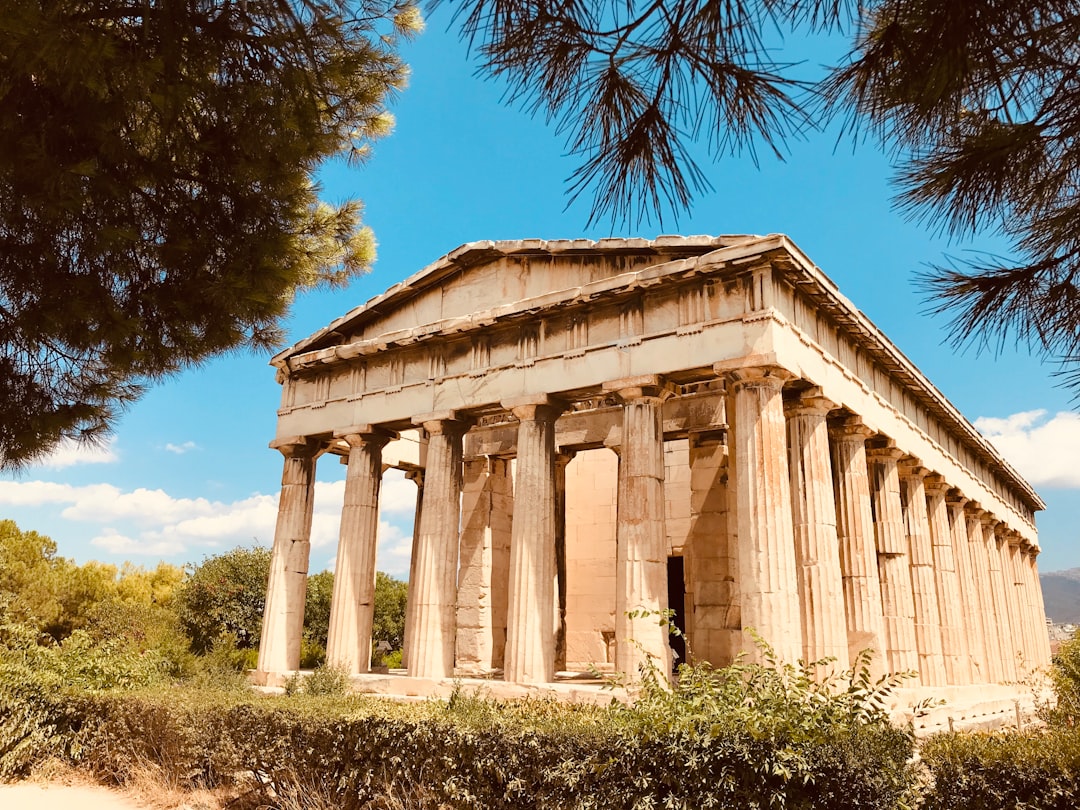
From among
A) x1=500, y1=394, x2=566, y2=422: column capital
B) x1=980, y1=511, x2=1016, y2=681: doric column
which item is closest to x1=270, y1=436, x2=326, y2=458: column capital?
x1=500, y1=394, x2=566, y2=422: column capital

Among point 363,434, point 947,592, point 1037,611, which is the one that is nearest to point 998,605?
point 947,592

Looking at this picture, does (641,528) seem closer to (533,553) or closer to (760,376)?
(533,553)

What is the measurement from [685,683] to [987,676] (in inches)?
665

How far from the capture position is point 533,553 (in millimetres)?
13398

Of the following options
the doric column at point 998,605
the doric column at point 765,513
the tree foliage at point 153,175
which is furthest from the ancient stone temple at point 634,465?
the tree foliage at point 153,175

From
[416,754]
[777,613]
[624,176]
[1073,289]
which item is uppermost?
[624,176]

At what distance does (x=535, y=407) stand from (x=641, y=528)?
287 centimetres

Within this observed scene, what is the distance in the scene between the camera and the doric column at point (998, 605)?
22.0m

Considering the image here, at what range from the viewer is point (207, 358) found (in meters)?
7.43

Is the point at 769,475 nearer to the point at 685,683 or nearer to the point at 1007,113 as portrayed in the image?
the point at 685,683

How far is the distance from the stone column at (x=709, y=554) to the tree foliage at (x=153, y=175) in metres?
9.85

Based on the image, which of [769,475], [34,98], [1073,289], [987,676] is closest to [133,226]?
[34,98]

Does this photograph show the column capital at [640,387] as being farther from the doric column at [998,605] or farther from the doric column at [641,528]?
the doric column at [998,605]

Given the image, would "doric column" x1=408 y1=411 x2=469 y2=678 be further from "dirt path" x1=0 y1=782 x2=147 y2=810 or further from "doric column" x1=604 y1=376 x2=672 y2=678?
"dirt path" x1=0 y1=782 x2=147 y2=810
